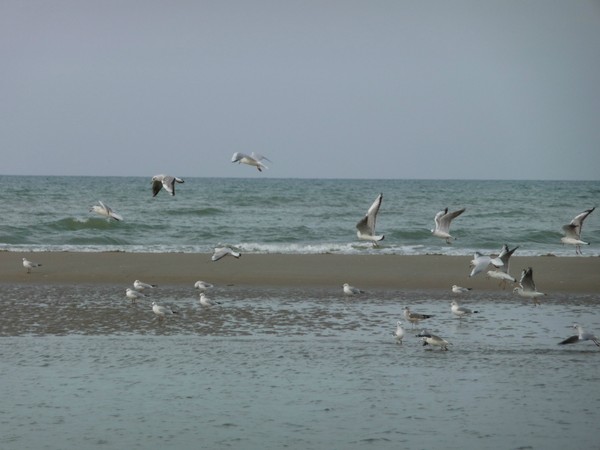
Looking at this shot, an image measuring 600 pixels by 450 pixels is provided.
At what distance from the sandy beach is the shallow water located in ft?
9.10

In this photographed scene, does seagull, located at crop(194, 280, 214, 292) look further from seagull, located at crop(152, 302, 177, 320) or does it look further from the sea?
seagull, located at crop(152, 302, 177, 320)

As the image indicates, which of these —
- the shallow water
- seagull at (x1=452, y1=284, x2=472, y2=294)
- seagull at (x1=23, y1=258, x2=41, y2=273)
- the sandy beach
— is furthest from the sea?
seagull at (x1=23, y1=258, x2=41, y2=273)

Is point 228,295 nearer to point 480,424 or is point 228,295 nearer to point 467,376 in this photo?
point 467,376

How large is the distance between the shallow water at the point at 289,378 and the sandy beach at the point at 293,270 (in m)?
2.77

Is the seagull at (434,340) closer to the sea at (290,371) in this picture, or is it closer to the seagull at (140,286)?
the sea at (290,371)

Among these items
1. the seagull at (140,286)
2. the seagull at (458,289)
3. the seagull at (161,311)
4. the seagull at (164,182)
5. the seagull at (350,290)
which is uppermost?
the seagull at (164,182)

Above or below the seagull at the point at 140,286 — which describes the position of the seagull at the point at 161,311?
below

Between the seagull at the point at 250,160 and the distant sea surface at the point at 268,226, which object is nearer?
the seagull at the point at 250,160

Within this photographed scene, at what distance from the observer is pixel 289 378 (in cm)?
910

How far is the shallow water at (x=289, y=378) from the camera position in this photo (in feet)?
24.0

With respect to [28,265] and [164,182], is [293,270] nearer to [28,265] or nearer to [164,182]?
[28,265]

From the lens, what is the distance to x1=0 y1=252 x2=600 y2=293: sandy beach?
16.9 metres

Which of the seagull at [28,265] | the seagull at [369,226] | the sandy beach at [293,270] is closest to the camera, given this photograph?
the seagull at [369,226]

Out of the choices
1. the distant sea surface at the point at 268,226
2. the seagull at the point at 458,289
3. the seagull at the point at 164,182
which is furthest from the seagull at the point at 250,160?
the distant sea surface at the point at 268,226
